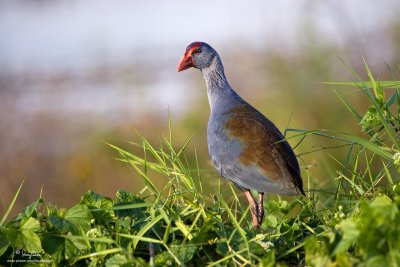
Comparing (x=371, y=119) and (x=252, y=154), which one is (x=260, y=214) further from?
(x=371, y=119)

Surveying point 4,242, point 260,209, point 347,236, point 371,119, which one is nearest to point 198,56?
point 260,209

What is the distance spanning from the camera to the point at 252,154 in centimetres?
464

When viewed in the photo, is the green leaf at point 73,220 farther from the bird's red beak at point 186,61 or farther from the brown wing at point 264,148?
the bird's red beak at point 186,61

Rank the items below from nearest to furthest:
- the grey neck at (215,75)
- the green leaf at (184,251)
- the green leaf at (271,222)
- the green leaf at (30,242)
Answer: the green leaf at (184,251) < the green leaf at (30,242) < the green leaf at (271,222) < the grey neck at (215,75)

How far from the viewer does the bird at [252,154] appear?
443 centimetres

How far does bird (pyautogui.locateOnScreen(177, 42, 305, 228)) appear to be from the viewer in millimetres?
4434

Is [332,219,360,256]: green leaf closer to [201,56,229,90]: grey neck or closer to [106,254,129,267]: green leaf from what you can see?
[106,254,129,267]: green leaf

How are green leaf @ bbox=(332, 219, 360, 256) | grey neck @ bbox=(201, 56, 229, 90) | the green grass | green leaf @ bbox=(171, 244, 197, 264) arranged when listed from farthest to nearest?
grey neck @ bbox=(201, 56, 229, 90) < green leaf @ bbox=(171, 244, 197, 264) < the green grass < green leaf @ bbox=(332, 219, 360, 256)

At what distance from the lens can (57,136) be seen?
989 centimetres

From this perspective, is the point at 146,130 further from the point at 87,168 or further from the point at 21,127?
the point at 21,127

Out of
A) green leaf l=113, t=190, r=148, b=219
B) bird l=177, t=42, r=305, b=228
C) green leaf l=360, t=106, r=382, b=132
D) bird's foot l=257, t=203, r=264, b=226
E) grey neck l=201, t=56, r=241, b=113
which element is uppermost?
green leaf l=360, t=106, r=382, b=132

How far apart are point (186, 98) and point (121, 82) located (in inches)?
58.3

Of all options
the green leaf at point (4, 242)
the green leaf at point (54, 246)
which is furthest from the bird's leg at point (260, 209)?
the green leaf at point (4, 242)

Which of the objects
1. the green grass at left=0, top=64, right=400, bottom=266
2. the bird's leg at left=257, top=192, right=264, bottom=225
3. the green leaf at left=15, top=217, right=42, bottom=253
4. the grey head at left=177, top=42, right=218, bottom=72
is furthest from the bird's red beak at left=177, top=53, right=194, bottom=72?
the green leaf at left=15, top=217, right=42, bottom=253
